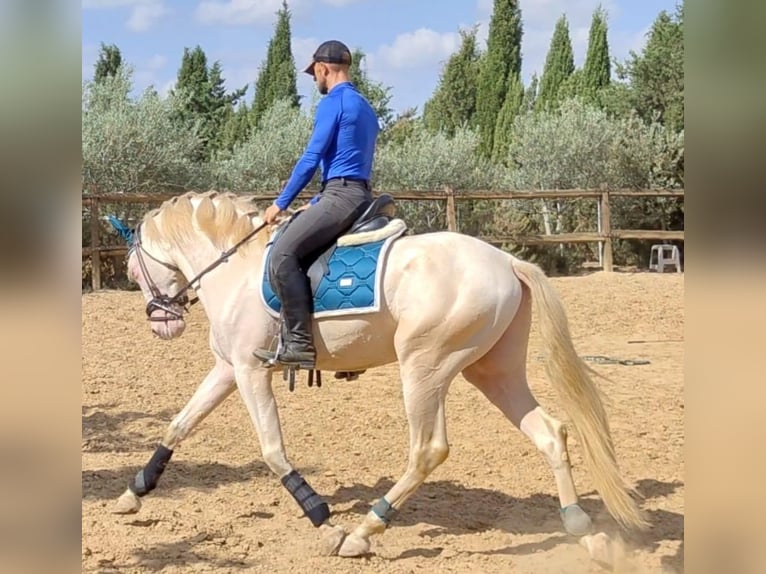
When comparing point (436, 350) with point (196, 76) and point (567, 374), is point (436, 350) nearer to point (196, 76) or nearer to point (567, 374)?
point (567, 374)

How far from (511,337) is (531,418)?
46cm

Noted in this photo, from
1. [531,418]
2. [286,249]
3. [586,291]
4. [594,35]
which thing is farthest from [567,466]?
[594,35]

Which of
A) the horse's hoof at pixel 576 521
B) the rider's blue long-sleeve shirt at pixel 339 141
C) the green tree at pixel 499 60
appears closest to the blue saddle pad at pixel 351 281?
the rider's blue long-sleeve shirt at pixel 339 141

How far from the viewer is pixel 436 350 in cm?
436

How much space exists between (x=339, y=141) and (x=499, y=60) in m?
32.1

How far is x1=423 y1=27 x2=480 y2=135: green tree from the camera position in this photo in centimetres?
3619

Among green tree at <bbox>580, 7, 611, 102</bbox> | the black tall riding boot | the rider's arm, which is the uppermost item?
green tree at <bbox>580, 7, 611, 102</bbox>

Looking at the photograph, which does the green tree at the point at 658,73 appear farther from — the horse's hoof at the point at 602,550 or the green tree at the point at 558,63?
the horse's hoof at the point at 602,550

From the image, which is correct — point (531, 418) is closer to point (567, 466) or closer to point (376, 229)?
point (567, 466)

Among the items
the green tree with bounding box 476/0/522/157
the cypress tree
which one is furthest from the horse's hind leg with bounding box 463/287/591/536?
the cypress tree

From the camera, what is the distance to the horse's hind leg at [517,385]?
14.8 ft

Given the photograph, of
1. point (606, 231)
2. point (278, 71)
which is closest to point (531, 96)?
point (278, 71)

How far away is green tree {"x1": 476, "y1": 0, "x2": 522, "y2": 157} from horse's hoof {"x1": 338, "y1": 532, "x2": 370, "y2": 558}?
31.4 m

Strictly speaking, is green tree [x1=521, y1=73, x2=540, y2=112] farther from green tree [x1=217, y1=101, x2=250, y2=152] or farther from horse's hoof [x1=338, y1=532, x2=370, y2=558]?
horse's hoof [x1=338, y1=532, x2=370, y2=558]
